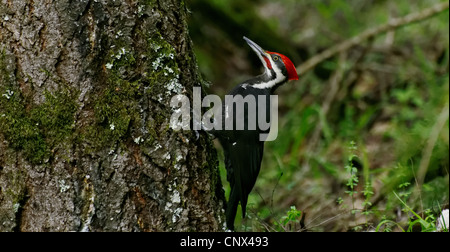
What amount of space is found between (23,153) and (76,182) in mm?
251

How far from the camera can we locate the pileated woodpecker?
2.60 meters

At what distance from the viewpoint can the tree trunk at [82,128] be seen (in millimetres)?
2084

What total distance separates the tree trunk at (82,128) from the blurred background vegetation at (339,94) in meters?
1.76

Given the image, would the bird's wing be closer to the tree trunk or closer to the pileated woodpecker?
the pileated woodpecker

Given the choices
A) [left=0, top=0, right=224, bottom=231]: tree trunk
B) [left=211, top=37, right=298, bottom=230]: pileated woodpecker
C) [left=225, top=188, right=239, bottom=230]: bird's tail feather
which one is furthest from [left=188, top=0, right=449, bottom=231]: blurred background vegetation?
[left=0, top=0, right=224, bottom=231]: tree trunk

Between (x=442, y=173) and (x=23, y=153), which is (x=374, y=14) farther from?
(x=23, y=153)

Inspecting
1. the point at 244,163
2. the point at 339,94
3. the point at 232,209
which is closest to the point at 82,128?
the point at 232,209

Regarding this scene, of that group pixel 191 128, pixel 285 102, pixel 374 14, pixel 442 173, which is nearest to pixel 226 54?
pixel 285 102

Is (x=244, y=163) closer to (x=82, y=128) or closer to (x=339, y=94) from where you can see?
(x=82, y=128)

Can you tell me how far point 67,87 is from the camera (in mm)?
2109

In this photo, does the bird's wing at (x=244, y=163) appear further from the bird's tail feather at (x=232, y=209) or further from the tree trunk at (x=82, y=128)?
the tree trunk at (x=82, y=128)

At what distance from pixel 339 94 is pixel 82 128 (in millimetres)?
3742

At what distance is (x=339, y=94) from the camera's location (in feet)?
17.7

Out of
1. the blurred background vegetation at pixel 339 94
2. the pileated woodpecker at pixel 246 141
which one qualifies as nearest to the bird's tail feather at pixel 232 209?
the pileated woodpecker at pixel 246 141
